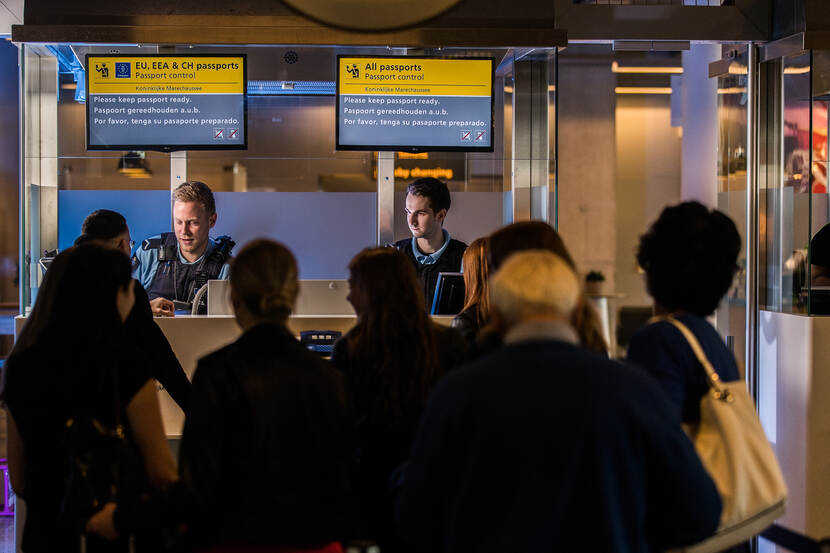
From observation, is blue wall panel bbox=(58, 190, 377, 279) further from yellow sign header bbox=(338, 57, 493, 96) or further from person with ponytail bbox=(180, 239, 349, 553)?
person with ponytail bbox=(180, 239, 349, 553)

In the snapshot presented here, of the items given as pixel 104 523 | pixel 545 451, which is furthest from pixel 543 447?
pixel 104 523

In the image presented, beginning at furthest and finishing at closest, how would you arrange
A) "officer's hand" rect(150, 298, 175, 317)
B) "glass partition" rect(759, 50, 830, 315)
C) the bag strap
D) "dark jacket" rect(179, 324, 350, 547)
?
"glass partition" rect(759, 50, 830, 315)
"officer's hand" rect(150, 298, 175, 317)
the bag strap
"dark jacket" rect(179, 324, 350, 547)

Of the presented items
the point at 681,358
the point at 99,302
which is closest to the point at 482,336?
the point at 681,358

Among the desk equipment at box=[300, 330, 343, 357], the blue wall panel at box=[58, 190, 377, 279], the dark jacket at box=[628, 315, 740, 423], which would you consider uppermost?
the blue wall panel at box=[58, 190, 377, 279]

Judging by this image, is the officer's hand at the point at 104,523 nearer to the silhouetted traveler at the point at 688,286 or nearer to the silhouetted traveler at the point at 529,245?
the silhouetted traveler at the point at 529,245

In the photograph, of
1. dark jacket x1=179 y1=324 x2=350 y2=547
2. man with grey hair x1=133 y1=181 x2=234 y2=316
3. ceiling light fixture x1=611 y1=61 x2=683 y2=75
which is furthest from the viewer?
ceiling light fixture x1=611 y1=61 x2=683 y2=75

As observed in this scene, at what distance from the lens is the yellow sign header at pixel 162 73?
14.5 ft

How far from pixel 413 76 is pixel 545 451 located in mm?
3326

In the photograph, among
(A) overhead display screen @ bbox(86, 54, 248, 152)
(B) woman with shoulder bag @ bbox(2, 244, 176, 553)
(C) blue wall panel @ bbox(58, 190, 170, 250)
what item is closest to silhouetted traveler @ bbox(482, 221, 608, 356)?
(B) woman with shoulder bag @ bbox(2, 244, 176, 553)

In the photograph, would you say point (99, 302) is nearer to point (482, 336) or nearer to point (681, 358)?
point (482, 336)

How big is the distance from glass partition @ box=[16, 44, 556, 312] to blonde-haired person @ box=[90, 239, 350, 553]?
2.54 meters

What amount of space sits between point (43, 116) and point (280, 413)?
3.03 m

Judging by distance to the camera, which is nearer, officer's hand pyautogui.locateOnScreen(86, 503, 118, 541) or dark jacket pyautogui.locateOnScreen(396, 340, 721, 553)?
dark jacket pyautogui.locateOnScreen(396, 340, 721, 553)

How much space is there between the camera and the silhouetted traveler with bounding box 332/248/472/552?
83.1 inches
